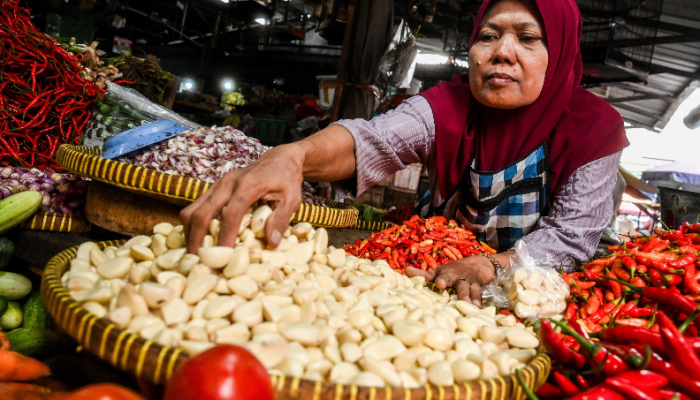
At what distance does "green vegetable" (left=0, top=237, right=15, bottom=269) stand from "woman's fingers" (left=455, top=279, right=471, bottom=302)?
190 centimetres

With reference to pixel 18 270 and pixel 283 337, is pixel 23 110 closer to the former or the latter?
pixel 18 270

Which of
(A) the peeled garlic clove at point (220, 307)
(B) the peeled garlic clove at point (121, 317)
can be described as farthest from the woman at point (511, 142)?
(B) the peeled garlic clove at point (121, 317)

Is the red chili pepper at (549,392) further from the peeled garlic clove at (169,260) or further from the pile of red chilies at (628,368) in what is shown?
the peeled garlic clove at (169,260)

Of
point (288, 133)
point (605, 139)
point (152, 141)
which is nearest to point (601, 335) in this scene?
point (605, 139)

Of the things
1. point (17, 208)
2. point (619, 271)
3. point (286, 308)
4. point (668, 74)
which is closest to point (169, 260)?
point (286, 308)

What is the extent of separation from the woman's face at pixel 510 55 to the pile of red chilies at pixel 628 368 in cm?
113

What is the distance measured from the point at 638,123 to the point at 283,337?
14.9 m

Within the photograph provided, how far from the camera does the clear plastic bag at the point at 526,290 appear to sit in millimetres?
1419

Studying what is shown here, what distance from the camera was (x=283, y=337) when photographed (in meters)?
0.89

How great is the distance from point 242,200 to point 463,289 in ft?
2.85

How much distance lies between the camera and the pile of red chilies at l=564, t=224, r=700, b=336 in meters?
1.41

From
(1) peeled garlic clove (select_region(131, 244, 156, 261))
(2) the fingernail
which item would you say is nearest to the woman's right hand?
(2) the fingernail

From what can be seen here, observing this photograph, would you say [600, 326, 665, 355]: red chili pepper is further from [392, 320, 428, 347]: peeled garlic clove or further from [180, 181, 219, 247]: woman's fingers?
[180, 181, 219, 247]: woman's fingers

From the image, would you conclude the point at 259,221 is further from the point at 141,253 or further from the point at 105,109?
the point at 105,109
